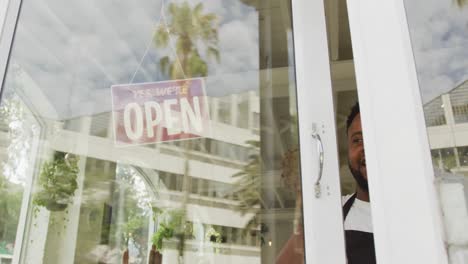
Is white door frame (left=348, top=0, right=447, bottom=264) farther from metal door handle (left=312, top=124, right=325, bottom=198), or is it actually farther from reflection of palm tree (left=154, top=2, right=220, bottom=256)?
reflection of palm tree (left=154, top=2, right=220, bottom=256)

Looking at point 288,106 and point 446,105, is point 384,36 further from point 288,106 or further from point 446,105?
point 288,106

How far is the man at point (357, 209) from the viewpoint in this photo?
978mm

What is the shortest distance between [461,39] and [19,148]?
201 centimetres

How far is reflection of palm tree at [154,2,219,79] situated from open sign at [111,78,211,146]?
9 cm

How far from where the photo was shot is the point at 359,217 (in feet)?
3.51

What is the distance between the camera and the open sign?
2.31 meters

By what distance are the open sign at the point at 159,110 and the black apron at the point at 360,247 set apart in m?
1.48

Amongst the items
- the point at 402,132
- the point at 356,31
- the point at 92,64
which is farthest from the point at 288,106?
the point at 92,64

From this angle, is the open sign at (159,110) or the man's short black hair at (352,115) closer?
the man's short black hair at (352,115)

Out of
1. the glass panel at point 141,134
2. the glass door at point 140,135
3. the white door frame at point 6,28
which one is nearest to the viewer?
the white door frame at point 6,28

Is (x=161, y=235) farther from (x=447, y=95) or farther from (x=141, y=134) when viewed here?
(x=447, y=95)

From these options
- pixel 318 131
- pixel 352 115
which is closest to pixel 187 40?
pixel 352 115

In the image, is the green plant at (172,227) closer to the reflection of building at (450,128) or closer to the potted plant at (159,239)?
the potted plant at (159,239)

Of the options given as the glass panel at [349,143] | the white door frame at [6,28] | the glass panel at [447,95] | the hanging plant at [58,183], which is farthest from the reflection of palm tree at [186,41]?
the glass panel at [447,95]
